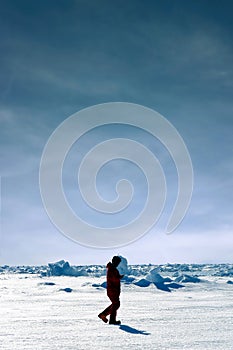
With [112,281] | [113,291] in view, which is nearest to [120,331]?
[113,291]

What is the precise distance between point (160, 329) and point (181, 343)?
120 centimetres

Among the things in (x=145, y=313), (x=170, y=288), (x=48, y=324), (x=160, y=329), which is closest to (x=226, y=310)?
(x=145, y=313)

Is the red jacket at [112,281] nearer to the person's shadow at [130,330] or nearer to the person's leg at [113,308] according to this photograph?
the person's leg at [113,308]

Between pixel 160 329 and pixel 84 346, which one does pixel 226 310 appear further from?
A: pixel 84 346

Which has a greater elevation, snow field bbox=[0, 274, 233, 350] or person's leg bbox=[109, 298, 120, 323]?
person's leg bbox=[109, 298, 120, 323]

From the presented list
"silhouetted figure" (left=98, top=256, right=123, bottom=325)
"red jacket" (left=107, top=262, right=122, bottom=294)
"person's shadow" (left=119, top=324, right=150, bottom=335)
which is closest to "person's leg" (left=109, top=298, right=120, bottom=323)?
"silhouetted figure" (left=98, top=256, right=123, bottom=325)

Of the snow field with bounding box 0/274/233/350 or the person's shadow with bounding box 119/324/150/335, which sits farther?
the person's shadow with bounding box 119/324/150/335

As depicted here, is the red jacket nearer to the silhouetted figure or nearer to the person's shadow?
the silhouetted figure

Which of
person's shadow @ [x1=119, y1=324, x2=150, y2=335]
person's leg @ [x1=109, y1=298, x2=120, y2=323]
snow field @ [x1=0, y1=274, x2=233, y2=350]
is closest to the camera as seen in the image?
snow field @ [x1=0, y1=274, x2=233, y2=350]

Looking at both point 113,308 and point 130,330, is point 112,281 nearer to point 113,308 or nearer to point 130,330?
point 113,308

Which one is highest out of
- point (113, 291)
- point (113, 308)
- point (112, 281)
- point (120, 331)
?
point (112, 281)

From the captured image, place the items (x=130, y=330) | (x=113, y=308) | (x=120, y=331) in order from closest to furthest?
(x=120, y=331) < (x=130, y=330) < (x=113, y=308)

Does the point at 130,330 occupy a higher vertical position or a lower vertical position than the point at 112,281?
lower

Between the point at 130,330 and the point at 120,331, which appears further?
the point at 130,330
